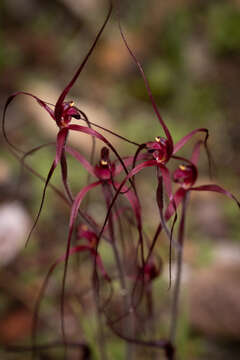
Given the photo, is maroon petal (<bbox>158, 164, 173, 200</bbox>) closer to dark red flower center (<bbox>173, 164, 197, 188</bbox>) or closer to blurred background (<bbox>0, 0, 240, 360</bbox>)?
dark red flower center (<bbox>173, 164, 197, 188</bbox>)

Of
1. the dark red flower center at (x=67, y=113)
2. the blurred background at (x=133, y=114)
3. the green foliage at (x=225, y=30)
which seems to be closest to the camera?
the dark red flower center at (x=67, y=113)

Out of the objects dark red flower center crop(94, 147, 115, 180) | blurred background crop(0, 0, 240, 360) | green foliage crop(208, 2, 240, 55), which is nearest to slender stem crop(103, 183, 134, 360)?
dark red flower center crop(94, 147, 115, 180)

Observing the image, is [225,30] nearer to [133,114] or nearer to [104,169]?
[133,114]

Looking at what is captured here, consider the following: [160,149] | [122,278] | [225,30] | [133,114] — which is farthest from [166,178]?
[225,30]

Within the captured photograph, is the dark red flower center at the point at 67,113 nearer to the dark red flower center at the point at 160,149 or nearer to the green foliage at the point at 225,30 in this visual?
the dark red flower center at the point at 160,149

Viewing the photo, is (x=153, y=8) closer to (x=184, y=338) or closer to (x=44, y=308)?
(x=44, y=308)

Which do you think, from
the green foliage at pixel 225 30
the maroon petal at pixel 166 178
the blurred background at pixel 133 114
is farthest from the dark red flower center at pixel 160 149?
the green foliage at pixel 225 30

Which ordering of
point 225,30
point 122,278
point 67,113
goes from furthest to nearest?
1. point 225,30
2. point 122,278
3. point 67,113

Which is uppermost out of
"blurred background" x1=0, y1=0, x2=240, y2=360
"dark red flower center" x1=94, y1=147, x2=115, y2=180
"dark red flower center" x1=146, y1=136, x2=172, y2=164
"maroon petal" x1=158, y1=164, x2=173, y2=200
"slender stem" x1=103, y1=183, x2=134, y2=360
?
"blurred background" x1=0, y1=0, x2=240, y2=360

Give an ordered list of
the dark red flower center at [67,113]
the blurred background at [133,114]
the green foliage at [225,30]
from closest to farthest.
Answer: the dark red flower center at [67,113] → the blurred background at [133,114] → the green foliage at [225,30]
